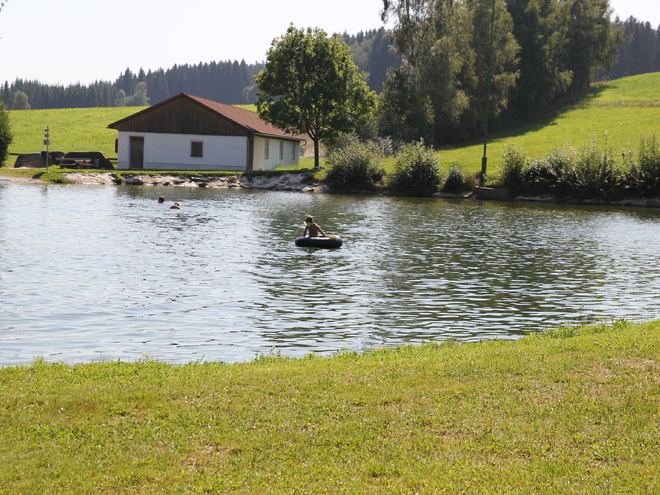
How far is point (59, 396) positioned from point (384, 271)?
14.5 meters

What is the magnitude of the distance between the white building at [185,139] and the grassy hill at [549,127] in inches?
571

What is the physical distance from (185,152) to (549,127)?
147 feet

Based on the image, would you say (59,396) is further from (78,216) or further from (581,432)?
(78,216)

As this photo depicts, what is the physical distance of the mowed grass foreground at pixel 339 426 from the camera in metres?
6.07

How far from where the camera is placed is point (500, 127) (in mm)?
90750

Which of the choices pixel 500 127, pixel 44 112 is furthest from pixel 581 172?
pixel 44 112

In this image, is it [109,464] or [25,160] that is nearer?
[109,464]

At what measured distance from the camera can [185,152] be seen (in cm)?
7056

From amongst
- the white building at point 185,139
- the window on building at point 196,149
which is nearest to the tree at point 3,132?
the white building at point 185,139

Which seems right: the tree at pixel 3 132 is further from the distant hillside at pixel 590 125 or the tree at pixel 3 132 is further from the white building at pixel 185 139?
the distant hillside at pixel 590 125

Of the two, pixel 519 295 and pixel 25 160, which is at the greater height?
pixel 25 160

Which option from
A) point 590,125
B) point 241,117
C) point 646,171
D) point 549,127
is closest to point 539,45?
point 549,127

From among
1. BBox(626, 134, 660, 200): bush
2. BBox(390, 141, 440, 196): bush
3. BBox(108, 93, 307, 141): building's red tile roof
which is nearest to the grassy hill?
BBox(390, 141, 440, 196): bush

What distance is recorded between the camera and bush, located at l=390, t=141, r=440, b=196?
58500 mm
